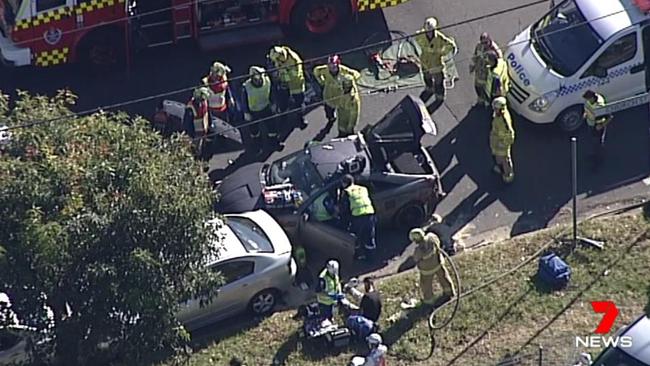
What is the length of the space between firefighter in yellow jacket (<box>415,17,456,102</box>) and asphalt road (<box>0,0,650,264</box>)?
47cm

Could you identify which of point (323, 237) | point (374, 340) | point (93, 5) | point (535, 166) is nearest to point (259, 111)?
point (323, 237)

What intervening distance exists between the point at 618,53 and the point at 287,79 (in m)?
4.88

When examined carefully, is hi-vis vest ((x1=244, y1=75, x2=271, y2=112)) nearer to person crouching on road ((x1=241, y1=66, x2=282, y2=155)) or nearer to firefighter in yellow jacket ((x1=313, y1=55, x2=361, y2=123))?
person crouching on road ((x1=241, y1=66, x2=282, y2=155))

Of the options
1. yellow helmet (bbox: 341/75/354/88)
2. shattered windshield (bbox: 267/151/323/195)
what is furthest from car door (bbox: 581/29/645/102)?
shattered windshield (bbox: 267/151/323/195)

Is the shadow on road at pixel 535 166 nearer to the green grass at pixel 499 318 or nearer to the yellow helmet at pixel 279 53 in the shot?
the green grass at pixel 499 318

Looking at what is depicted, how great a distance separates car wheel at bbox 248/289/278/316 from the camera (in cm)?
1959

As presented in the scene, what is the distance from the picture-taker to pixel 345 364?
1850cm

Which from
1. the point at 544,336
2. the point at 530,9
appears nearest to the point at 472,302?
the point at 544,336

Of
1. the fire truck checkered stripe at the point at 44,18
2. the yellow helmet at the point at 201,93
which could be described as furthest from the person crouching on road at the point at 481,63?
the fire truck checkered stripe at the point at 44,18

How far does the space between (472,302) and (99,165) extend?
5.68 meters

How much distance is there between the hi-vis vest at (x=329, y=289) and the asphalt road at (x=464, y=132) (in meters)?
2.07

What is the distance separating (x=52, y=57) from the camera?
23.5 metres

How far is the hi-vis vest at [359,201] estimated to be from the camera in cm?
1994

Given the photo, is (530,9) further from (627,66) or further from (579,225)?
(579,225)
